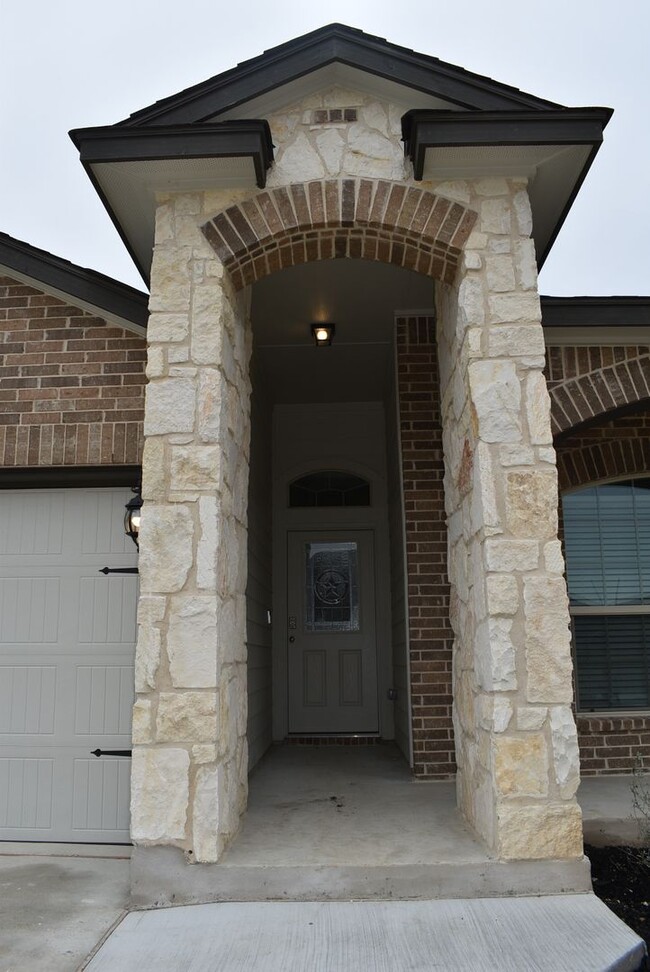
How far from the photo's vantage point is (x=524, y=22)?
77.6 ft

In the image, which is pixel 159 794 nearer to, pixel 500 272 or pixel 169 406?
pixel 169 406

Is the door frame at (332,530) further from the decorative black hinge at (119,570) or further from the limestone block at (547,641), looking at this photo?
the limestone block at (547,641)

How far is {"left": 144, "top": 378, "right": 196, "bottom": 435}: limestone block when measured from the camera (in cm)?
377

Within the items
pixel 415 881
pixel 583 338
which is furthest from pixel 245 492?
pixel 583 338

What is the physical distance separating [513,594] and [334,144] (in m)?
2.53

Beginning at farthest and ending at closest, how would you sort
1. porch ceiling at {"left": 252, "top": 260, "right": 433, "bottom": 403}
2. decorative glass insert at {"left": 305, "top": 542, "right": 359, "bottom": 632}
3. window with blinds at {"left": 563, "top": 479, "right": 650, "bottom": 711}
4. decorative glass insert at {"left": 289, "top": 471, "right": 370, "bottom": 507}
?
decorative glass insert at {"left": 289, "top": 471, "right": 370, "bottom": 507} → decorative glass insert at {"left": 305, "top": 542, "right": 359, "bottom": 632} → window with blinds at {"left": 563, "top": 479, "right": 650, "bottom": 711} → porch ceiling at {"left": 252, "top": 260, "right": 433, "bottom": 403}

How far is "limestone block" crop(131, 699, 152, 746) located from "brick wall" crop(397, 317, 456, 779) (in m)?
2.54

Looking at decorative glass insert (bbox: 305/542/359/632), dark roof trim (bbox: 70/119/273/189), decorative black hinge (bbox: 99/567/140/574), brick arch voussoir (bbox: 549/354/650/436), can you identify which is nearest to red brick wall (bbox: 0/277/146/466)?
decorative black hinge (bbox: 99/567/140/574)

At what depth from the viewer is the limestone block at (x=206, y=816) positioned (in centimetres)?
342

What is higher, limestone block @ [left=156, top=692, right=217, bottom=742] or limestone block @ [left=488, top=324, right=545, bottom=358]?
limestone block @ [left=488, top=324, right=545, bottom=358]

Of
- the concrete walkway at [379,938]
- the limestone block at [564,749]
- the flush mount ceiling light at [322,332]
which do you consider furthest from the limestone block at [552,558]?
the flush mount ceiling light at [322,332]

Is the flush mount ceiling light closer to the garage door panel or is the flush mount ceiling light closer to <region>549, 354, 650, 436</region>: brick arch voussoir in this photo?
<region>549, 354, 650, 436</region>: brick arch voussoir

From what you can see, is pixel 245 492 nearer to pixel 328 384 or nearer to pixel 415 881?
pixel 415 881

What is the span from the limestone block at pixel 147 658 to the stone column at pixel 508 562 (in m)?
1.57
